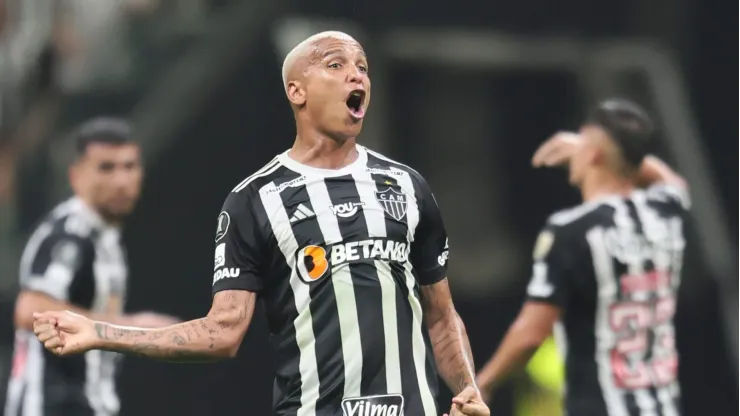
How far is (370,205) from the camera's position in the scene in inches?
163

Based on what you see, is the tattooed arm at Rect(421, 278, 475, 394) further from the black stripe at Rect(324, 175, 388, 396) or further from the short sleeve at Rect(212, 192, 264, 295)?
the short sleeve at Rect(212, 192, 264, 295)

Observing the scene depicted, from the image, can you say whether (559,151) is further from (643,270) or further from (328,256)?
(328,256)

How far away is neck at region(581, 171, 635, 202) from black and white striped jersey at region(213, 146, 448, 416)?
2.33 m

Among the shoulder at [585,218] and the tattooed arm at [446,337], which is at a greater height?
the shoulder at [585,218]

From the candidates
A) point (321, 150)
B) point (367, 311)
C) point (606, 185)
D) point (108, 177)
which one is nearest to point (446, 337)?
point (367, 311)

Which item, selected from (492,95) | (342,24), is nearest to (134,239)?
(342,24)

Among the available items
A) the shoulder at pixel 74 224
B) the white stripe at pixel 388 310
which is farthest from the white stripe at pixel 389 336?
the shoulder at pixel 74 224

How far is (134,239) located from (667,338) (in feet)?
12.5

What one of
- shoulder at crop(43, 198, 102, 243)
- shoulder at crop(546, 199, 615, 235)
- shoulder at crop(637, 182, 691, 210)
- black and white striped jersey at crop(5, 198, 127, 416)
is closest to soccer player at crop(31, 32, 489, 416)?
shoulder at crop(546, 199, 615, 235)

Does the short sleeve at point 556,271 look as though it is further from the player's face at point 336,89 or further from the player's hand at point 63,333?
the player's hand at point 63,333

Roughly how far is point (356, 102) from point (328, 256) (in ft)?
1.48

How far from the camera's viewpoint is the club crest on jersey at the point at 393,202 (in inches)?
163

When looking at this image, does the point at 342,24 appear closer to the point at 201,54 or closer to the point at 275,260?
the point at 201,54

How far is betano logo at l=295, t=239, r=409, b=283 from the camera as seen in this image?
4.09m
